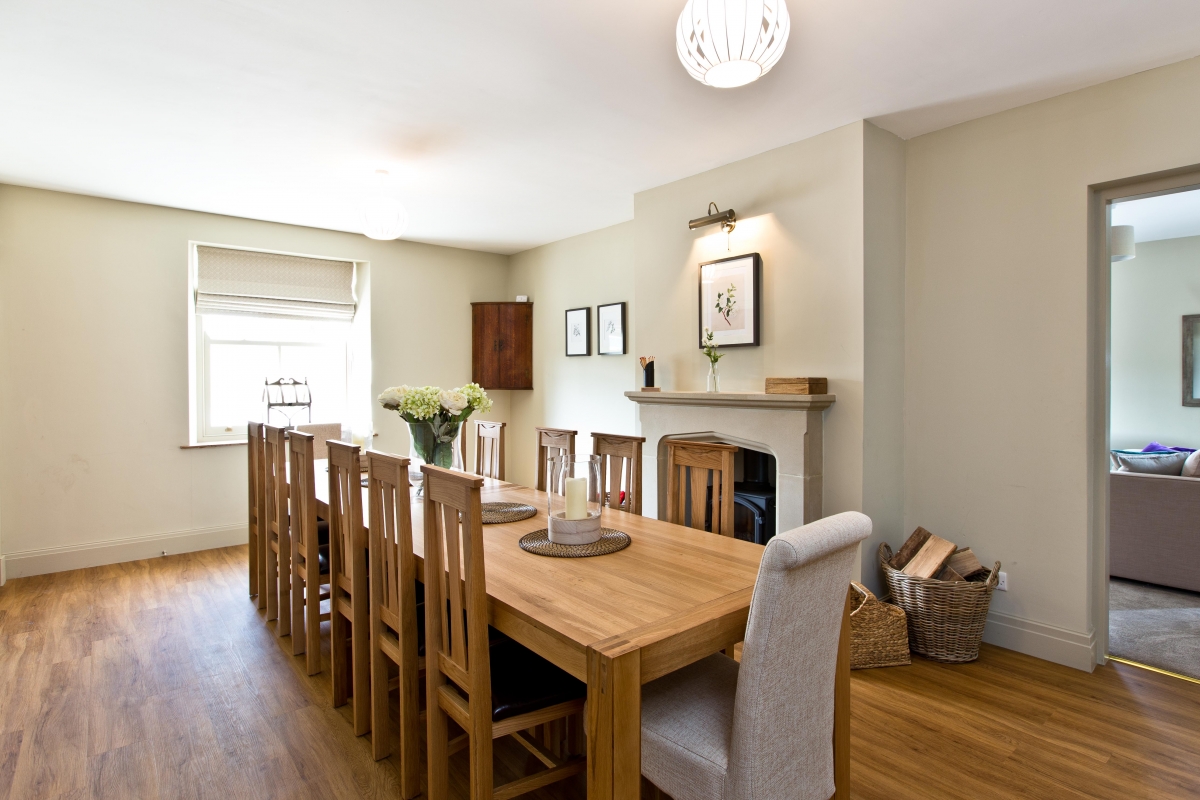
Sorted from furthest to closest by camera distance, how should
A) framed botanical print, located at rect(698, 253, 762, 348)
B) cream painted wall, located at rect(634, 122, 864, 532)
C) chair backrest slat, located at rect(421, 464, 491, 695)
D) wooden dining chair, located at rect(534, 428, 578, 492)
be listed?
framed botanical print, located at rect(698, 253, 762, 348), wooden dining chair, located at rect(534, 428, 578, 492), cream painted wall, located at rect(634, 122, 864, 532), chair backrest slat, located at rect(421, 464, 491, 695)

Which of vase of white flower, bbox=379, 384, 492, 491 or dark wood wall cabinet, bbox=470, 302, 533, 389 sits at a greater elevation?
dark wood wall cabinet, bbox=470, 302, 533, 389

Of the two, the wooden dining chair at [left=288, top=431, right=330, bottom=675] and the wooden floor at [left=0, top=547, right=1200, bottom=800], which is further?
the wooden dining chair at [left=288, top=431, right=330, bottom=675]

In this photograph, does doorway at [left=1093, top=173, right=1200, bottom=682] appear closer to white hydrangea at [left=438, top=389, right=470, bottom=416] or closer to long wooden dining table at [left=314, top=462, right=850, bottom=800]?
long wooden dining table at [left=314, top=462, right=850, bottom=800]

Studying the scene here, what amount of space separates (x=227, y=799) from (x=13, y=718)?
1.12m

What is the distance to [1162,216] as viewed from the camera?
4.45m

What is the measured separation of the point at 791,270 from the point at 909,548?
1.49 meters

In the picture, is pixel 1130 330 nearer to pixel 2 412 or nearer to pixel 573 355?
pixel 573 355

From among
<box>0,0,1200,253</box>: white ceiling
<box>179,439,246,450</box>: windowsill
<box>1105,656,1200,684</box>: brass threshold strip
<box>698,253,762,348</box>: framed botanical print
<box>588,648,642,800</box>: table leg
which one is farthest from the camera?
<box>179,439,246,450</box>: windowsill

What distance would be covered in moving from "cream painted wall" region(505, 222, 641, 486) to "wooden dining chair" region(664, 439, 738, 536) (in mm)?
2210

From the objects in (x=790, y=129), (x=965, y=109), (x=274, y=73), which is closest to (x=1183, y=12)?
(x=965, y=109)

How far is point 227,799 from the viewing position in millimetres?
1869

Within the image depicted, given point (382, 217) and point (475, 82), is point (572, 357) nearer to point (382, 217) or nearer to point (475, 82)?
point (382, 217)

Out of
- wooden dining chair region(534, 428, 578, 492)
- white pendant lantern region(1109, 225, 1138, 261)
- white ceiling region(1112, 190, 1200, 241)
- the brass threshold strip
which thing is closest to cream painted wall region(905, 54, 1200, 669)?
the brass threshold strip

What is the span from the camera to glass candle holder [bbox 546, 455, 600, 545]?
1958 millimetres
